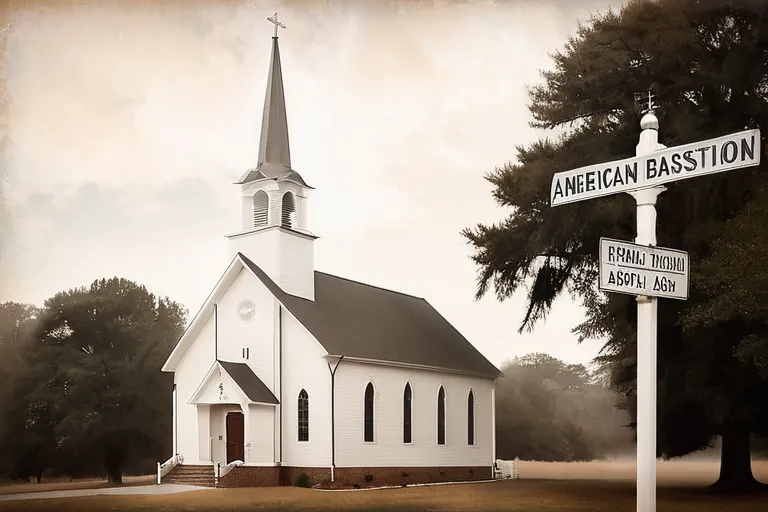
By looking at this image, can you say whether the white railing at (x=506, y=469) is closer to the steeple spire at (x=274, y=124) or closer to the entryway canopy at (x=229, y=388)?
the entryway canopy at (x=229, y=388)

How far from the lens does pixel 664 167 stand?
5.59 m

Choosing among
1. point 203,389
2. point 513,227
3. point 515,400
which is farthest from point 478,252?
point 203,389

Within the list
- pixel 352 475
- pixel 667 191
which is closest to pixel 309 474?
pixel 352 475

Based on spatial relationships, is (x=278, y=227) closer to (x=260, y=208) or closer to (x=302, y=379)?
(x=260, y=208)

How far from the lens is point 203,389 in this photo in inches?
618

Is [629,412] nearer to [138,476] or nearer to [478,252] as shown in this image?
[478,252]

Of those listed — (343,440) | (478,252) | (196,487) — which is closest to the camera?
(478,252)

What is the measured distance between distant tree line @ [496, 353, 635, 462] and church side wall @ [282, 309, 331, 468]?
11.1ft

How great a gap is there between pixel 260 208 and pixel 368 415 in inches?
171

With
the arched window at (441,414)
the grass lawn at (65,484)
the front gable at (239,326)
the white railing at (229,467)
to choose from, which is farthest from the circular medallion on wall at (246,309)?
the arched window at (441,414)

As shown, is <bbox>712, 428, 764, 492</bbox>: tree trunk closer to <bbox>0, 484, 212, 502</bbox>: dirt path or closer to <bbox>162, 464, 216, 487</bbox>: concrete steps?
<bbox>0, 484, 212, 502</bbox>: dirt path

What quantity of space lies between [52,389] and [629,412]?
344 inches

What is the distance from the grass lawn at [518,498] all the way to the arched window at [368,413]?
1885 mm

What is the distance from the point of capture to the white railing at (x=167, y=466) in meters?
14.8
